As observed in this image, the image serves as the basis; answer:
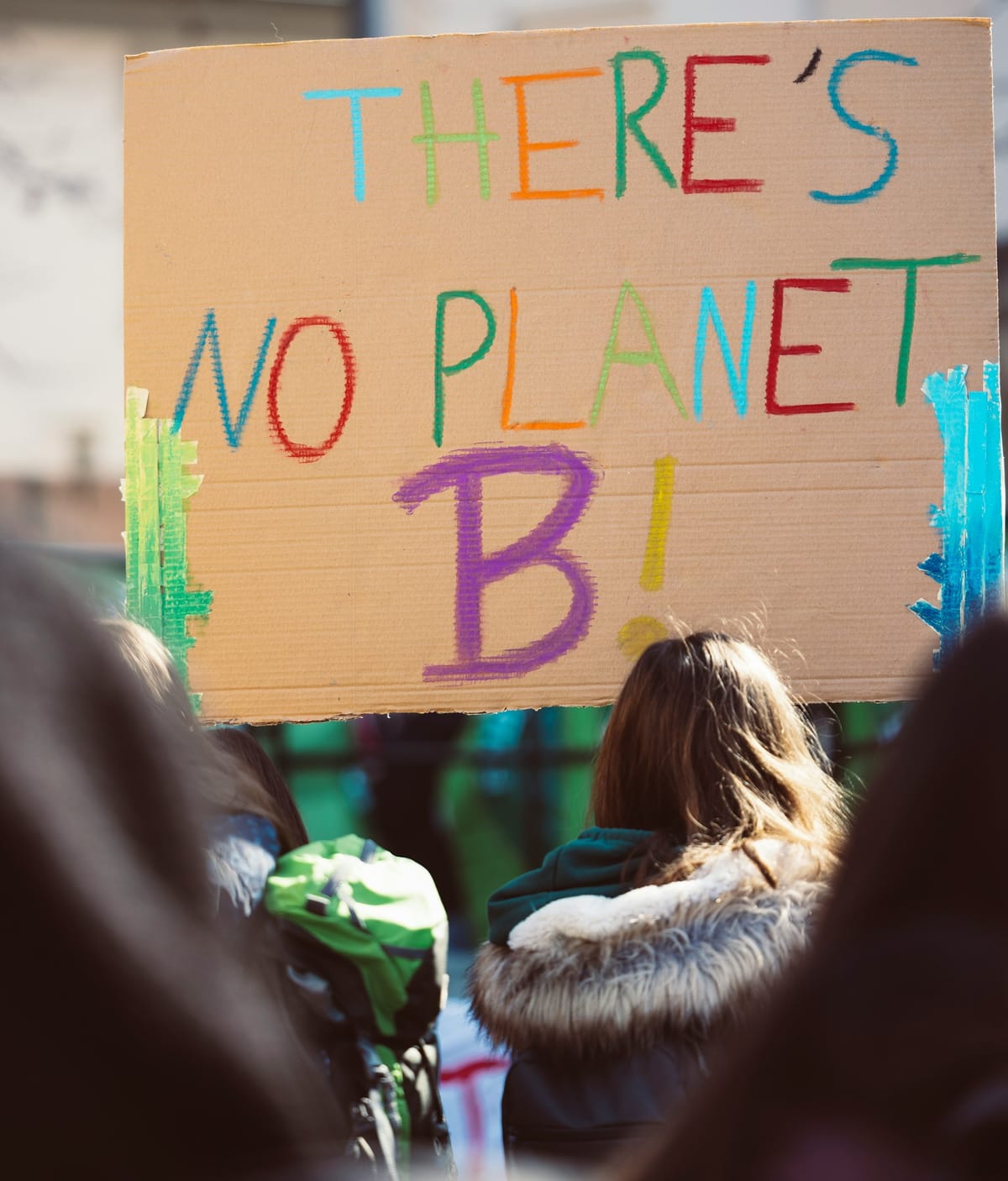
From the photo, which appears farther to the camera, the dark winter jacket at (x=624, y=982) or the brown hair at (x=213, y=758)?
the dark winter jacket at (x=624, y=982)

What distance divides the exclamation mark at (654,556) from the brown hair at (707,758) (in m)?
0.17

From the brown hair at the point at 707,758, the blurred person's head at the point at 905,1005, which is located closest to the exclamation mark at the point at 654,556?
the brown hair at the point at 707,758

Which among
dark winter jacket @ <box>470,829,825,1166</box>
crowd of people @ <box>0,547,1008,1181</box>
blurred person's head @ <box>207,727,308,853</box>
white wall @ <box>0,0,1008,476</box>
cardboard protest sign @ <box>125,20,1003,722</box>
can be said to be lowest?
dark winter jacket @ <box>470,829,825,1166</box>

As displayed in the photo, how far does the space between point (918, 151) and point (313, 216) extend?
90 cm

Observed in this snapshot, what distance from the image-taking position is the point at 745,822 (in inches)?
60.5

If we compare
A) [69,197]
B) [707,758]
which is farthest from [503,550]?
[69,197]

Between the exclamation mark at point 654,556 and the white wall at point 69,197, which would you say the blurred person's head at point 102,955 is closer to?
the exclamation mark at point 654,556

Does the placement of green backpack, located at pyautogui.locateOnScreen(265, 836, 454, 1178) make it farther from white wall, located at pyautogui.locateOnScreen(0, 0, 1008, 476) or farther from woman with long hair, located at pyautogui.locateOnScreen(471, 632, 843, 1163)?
white wall, located at pyautogui.locateOnScreen(0, 0, 1008, 476)

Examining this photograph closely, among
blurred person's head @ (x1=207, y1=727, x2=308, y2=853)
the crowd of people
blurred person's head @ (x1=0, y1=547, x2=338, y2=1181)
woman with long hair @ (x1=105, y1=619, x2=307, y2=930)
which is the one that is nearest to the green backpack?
woman with long hair @ (x1=105, y1=619, x2=307, y2=930)

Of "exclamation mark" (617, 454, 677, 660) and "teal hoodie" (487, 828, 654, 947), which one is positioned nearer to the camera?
"teal hoodie" (487, 828, 654, 947)

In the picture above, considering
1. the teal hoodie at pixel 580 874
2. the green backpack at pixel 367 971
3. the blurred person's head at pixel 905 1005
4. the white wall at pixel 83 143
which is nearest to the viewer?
the blurred person's head at pixel 905 1005

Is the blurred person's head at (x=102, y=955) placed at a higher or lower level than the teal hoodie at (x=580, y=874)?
higher

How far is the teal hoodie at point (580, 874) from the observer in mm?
1530

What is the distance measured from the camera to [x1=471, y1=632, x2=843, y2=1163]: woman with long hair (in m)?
1.42
